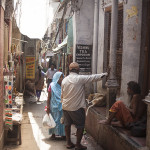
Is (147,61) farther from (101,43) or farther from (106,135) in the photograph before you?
(101,43)

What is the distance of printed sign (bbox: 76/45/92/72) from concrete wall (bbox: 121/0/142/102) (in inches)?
84.8

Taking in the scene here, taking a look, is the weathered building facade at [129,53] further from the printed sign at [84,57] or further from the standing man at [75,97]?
the printed sign at [84,57]

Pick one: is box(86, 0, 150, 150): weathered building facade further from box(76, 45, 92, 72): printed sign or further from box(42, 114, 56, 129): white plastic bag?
box(76, 45, 92, 72): printed sign

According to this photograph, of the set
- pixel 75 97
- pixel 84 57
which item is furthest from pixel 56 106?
pixel 84 57

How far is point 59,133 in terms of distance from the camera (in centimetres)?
642

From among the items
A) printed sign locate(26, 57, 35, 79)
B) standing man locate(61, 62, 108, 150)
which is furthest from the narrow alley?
printed sign locate(26, 57, 35, 79)

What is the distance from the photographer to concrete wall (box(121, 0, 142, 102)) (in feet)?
19.4

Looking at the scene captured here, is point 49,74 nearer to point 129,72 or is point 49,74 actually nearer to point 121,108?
point 129,72

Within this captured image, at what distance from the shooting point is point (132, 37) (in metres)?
6.03

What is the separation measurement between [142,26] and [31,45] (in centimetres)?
1021

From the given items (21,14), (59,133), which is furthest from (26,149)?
(21,14)

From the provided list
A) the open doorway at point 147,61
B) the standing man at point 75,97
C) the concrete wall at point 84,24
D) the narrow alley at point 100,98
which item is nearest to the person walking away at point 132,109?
the narrow alley at point 100,98

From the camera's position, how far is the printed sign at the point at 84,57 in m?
8.17

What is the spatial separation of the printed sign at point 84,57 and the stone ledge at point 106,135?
176cm
